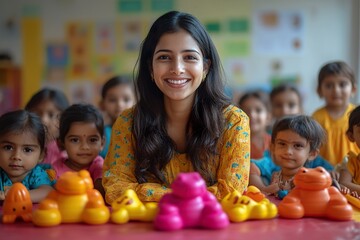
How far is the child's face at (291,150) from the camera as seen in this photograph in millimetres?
1743

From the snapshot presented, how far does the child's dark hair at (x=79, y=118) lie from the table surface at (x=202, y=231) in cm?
72

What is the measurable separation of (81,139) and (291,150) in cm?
90

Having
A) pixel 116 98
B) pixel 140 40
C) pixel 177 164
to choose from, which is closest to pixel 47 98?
pixel 116 98

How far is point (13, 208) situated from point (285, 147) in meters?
1.05

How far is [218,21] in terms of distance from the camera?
425cm

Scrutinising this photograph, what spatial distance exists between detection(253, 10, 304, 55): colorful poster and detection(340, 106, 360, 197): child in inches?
99.1

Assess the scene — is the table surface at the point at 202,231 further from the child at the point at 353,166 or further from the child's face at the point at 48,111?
the child's face at the point at 48,111

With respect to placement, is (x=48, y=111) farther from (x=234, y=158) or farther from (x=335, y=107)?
(x=335, y=107)

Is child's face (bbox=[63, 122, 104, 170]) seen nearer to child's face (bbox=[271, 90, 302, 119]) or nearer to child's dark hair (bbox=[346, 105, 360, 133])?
child's dark hair (bbox=[346, 105, 360, 133])

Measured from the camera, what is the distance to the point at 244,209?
122 cm

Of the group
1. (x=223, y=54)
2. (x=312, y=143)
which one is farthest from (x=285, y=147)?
(x=223, y=54)

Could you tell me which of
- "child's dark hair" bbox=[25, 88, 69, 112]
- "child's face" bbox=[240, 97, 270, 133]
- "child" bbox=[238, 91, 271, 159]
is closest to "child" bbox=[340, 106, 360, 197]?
"child" bbox=[238, 91, 271, 159]

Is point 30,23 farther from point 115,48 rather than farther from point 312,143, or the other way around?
point 312,143

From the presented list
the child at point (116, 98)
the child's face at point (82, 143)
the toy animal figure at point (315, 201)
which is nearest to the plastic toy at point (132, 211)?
the toy animal figure at point (315, 201)
